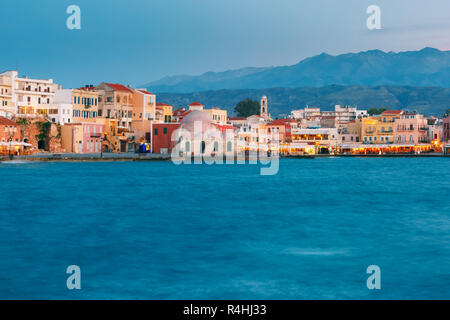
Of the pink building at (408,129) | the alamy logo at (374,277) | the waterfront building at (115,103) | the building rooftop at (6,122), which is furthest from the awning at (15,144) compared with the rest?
the pink building at (408,129)

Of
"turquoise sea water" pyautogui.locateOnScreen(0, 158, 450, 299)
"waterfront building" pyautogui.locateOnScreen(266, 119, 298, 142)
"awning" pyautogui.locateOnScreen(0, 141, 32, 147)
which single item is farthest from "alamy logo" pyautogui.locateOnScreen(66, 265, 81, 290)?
"waterfront building" pyautogui.locateOnScreen(266, 119, 298, 142)

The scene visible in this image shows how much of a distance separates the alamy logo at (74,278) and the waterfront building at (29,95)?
198 ft

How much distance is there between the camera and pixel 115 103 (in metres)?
81.7

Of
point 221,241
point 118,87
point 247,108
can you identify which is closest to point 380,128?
point 118,87

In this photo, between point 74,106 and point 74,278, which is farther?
point 74,106

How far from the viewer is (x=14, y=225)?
26.3 meters

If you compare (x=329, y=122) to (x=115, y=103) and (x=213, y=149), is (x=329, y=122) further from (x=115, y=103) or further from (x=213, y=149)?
(x=115, y=103)

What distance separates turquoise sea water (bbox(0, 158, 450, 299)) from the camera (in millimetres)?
15391

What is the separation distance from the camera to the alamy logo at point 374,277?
617 inches

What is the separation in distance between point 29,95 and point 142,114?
15.1 m

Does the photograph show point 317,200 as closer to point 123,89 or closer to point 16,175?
point 16,175

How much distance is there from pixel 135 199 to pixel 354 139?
79062mm

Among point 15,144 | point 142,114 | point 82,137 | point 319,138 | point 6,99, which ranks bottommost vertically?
point 15,144
